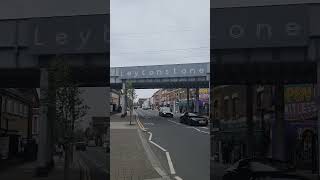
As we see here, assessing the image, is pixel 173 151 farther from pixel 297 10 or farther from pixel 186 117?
pixel 297 10

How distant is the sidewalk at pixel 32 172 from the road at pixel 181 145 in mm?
1429

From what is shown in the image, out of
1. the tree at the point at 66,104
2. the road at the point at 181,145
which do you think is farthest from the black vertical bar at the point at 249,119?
the tree at the point at 66,104

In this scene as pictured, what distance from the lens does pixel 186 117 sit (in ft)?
27.9

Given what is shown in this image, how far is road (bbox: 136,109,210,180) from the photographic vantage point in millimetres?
8203

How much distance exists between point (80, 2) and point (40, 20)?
0.77m

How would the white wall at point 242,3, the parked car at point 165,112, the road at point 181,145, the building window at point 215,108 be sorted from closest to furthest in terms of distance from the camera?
the white wall at point 242,3, the building window at point 215,108, the road at point 181,145, the parked car at point 165,112

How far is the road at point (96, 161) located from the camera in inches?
328

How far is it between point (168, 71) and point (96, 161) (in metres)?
1.98

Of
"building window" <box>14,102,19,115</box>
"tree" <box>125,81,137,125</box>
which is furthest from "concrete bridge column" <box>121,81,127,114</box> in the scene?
"building window" <box>14,102,19,115</box>

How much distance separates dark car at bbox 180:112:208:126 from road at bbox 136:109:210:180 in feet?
0.27

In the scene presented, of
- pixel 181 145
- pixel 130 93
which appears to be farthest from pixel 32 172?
pixel 181 145

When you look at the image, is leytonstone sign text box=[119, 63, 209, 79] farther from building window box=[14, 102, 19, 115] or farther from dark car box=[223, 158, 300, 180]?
building window box=[14, 102, 19, 115]

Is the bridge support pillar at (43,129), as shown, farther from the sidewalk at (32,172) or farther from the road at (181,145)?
the road at (181,145)

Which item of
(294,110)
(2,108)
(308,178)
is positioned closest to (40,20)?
(2,108)
